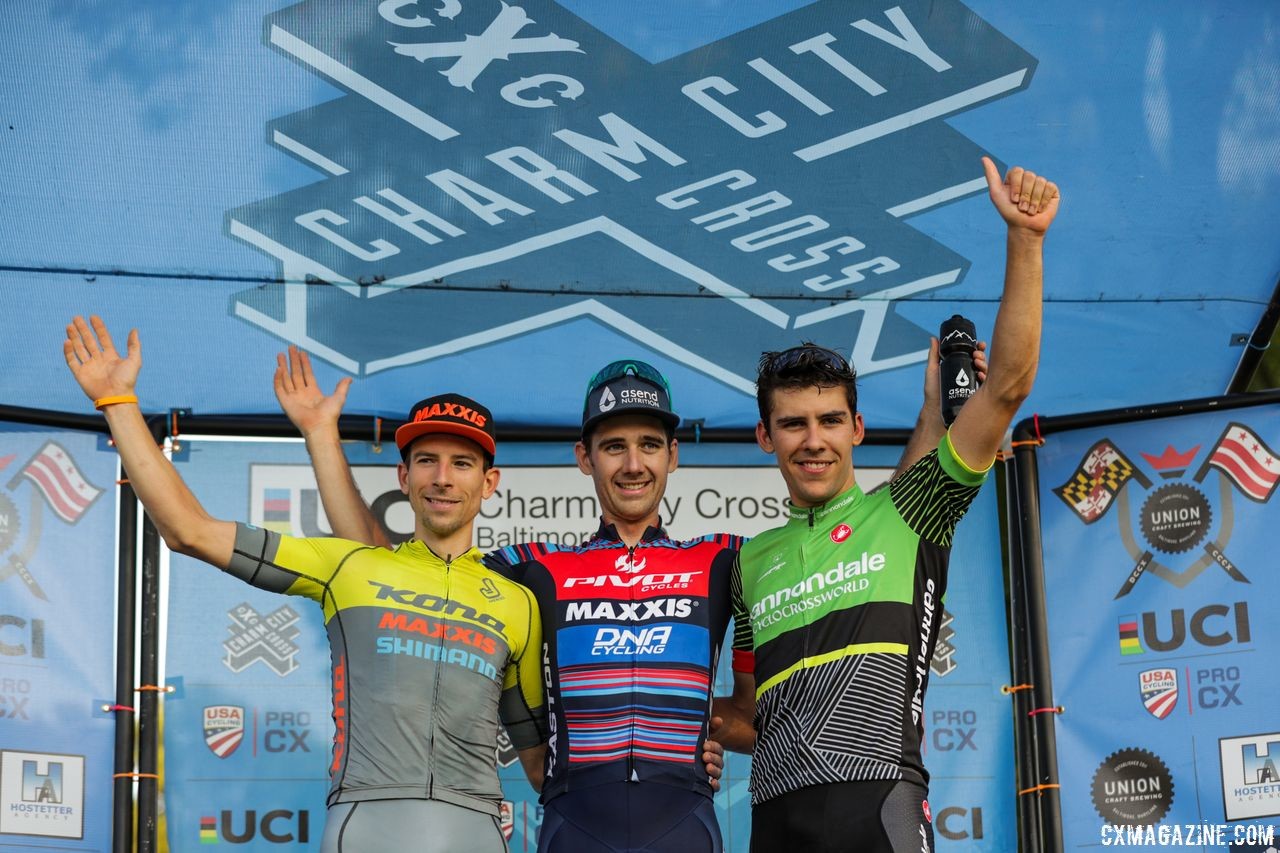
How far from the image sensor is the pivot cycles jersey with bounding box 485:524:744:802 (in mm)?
3779

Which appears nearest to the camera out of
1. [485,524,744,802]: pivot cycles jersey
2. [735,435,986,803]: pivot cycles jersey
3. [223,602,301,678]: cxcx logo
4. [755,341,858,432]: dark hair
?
[735,435,986,803]: pivot cycles jersey

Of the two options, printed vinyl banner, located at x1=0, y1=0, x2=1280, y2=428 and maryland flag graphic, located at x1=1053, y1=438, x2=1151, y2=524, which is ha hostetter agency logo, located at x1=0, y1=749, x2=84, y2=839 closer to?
printed vinyl banner, located at x1=0, y1=0, x2=1280, y2=428

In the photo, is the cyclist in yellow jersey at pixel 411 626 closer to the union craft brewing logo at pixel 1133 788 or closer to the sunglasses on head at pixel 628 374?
the sunglasses on head at pixel 628 374

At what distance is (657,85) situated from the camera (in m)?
5.40

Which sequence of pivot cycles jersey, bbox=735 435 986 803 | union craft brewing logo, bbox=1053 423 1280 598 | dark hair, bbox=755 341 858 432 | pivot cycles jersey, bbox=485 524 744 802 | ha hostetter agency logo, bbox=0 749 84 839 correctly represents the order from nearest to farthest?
pivot cycles jersey, bbox=735 435 986 803, pivot cycles jersey, bbox=485 524 744 802, dark hair, bbox=755 341 858 432, ha hostetter agency logo, bbox=0 749 84 839, union craft brewing logo, bbox=1053 423 1280 598

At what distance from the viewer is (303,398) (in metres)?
4.27

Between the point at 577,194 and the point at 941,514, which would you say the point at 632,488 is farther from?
the point at 577,194

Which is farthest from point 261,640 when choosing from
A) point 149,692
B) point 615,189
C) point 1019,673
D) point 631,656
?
point 1019,673

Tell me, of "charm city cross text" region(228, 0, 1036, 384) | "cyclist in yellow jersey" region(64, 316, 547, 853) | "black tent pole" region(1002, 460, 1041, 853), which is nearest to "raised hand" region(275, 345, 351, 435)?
"cyclist in yellow jersey" region(64, 316, 547, 853)

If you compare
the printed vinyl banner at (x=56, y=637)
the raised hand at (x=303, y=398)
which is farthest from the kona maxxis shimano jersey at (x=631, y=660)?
the printed vinyl banner at (x=56, y=637)

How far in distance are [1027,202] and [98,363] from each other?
7.24 ft

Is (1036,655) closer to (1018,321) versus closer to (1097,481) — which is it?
(1097,481)

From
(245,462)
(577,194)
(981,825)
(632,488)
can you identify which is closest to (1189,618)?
(981,825)

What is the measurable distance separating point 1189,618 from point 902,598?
181 cm
